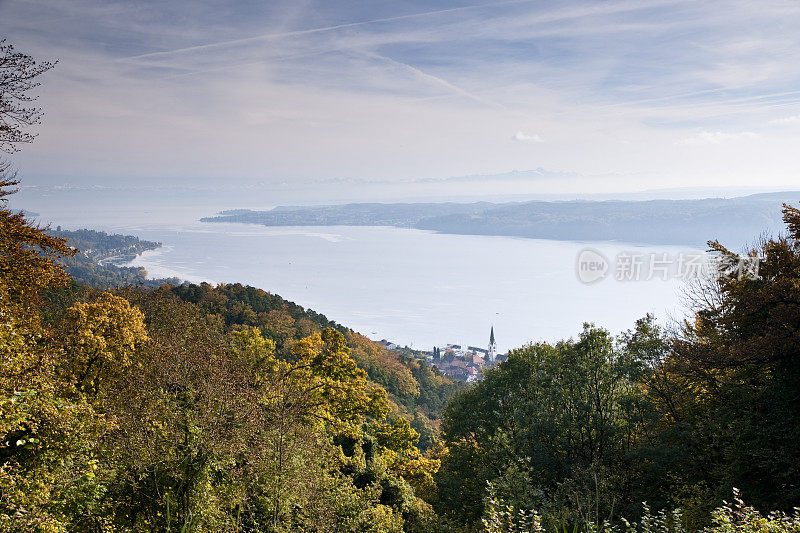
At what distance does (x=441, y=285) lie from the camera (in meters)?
139

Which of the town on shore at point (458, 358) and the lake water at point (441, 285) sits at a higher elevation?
the lake water at point (441, 285)

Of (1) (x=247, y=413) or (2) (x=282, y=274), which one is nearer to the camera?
(1) (x=247, y=413)

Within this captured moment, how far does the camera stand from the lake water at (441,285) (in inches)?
3745

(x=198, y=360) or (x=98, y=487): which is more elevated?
(x=198, y=360)

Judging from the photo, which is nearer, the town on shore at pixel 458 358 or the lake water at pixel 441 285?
the town on shore at pixel 458 358

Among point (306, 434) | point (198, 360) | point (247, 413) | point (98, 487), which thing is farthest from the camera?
point (306, 434)

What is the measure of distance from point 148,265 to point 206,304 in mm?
109860

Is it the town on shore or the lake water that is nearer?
the town on shore

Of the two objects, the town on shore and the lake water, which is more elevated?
the lake water

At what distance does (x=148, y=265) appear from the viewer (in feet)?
445

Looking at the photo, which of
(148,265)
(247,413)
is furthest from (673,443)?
(148,265)

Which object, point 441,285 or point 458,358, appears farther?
point 441,285

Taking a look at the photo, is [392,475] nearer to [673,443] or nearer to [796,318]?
[673,443]

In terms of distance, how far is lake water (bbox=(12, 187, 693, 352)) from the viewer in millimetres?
95125
